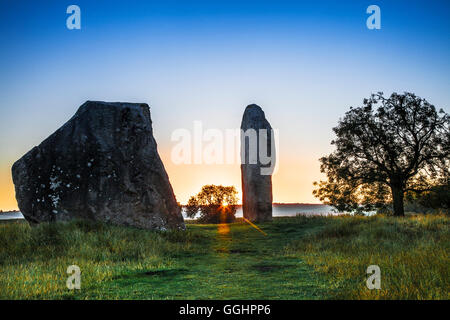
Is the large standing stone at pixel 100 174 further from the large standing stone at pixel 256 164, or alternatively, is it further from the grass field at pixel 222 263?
the large standing stone at pixel 256 164

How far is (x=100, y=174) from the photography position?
13430 millimetres

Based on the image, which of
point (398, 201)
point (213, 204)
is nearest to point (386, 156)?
point (398, 201)

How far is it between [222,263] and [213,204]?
19659 mm

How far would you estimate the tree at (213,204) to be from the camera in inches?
1096

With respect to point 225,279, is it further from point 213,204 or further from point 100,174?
point 213,204

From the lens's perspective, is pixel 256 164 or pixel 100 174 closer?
pixel 100 174

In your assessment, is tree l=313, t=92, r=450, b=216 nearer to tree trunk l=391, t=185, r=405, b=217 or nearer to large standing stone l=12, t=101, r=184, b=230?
tree trunk l=391, t=185, r=405, b=217

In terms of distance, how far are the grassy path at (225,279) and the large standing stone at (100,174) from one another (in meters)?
3.77

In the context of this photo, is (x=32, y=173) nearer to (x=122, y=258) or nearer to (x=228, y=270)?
(x=122, y=258)

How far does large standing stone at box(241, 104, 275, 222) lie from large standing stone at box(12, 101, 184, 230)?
7.03m

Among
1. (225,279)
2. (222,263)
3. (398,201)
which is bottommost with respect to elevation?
(222,263)

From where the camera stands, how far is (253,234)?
15.2m

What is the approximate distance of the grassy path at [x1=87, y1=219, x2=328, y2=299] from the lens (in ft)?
18.1

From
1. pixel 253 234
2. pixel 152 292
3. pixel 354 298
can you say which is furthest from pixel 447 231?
pixel 152 292
